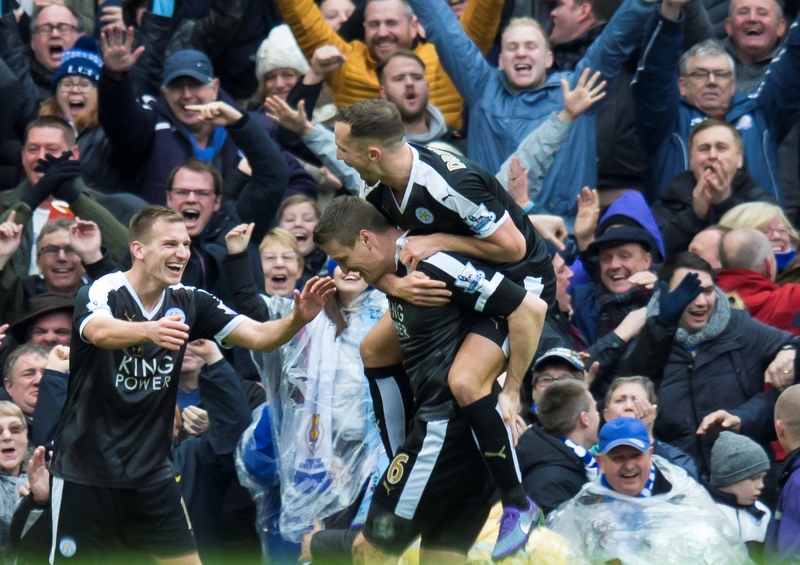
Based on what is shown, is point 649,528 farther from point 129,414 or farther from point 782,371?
point 129,414

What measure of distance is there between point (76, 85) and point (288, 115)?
1961 mm

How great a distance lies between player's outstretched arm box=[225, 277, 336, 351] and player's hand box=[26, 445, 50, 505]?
4.02 ft

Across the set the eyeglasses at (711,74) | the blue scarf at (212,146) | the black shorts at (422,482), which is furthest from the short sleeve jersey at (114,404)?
the eyeglasses at (711,74)

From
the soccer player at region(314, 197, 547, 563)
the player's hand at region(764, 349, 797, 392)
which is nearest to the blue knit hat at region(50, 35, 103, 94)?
the soccer player at region(314, 197, 547, 563)

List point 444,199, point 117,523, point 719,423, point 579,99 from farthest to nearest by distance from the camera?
1. point 579,99
2. point 719,423
3. point 117,523
4. point 444,199

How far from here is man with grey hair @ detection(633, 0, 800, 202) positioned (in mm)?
10445

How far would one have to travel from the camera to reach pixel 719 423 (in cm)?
813

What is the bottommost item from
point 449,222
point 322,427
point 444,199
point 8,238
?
point 322,427

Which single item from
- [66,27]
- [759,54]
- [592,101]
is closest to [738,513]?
[592,101]

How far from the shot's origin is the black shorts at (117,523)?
702 centimetres

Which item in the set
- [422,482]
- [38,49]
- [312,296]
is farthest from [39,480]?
[38,49]

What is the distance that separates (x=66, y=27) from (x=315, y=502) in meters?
5.14

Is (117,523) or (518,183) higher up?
(518,183)

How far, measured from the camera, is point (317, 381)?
27.1 feet
